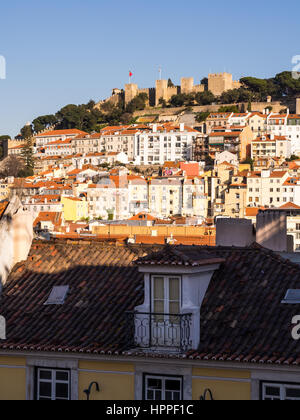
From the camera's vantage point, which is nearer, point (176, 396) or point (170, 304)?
point (176, 396)

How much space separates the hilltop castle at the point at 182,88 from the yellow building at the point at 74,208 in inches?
1784

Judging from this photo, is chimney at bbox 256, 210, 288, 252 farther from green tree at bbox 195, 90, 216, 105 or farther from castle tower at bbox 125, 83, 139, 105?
castle tower at bbox 125, 83, 139, 105

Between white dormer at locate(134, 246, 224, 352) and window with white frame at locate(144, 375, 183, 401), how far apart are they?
215 mm

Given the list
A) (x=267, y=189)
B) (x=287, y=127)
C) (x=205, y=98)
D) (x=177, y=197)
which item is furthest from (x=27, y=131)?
(x=267, y=189)

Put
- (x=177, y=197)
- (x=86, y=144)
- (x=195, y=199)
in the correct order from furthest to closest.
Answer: (x=86, y=144), (x=177, y=197), (x=195, y=199)

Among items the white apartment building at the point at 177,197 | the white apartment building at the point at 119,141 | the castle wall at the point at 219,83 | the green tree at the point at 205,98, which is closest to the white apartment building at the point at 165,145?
the white apartment building at the point at 119,141

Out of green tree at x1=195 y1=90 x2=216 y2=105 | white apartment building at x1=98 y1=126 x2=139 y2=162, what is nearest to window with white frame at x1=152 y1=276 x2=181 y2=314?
white apartment building at x1=98 y1=126 x2=139 y2=162

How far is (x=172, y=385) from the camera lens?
632cm

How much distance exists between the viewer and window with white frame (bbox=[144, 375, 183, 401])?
6.31 metres

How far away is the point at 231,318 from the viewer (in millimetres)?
6527

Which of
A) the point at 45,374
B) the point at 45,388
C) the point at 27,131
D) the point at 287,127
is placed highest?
the point at 27,131

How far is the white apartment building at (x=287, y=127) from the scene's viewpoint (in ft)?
338

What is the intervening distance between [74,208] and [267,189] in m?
18.1

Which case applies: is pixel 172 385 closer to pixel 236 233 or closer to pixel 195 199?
pixel 236 233
